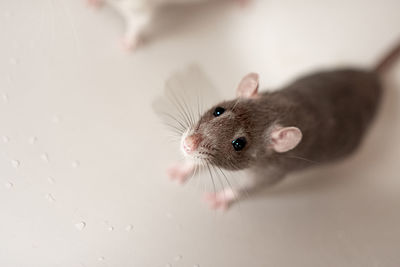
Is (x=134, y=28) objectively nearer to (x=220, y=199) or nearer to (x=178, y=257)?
(x=220, y=199)

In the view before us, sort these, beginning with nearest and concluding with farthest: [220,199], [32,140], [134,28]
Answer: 1. [32,140]
2. [220,199]
3. [134,28]

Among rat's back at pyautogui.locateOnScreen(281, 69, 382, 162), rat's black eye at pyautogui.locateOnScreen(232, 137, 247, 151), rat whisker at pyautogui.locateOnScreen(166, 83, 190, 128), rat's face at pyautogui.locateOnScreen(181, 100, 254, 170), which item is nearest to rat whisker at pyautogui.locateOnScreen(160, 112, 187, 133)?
rat whisker at pyautogui.locateOnScreen(166, 83, 190, 128)

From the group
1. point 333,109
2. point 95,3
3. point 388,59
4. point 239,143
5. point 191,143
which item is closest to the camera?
point 191,143

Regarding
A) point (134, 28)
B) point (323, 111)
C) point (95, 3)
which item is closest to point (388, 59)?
point (323, 111)

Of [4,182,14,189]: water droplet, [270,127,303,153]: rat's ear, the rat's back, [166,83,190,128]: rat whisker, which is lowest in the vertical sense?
[4,182,14,189]: water droplet

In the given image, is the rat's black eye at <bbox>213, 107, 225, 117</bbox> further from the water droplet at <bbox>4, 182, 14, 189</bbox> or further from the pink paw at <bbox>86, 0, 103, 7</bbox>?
the pink paw at <bbox>86, 0, 103, 7</bbox>

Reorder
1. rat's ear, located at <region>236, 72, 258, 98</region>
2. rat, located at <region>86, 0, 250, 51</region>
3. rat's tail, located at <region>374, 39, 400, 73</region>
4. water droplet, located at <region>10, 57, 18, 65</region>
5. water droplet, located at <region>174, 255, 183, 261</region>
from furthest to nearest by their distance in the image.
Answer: rat's tail, located at <region>374, 39, 400, 73</region>
rat, located at <region>86, 0, 250, 51</region>
water droplet, located at <region>10, 57, 18, 65</region>
rat's ear, located at <region>236, 72, 258, 98</region>
water droplet, located at <region>174, 255, 183, 261</region>

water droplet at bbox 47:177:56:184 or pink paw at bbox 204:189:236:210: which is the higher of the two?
pink paw at bbox 204:189:236:210
